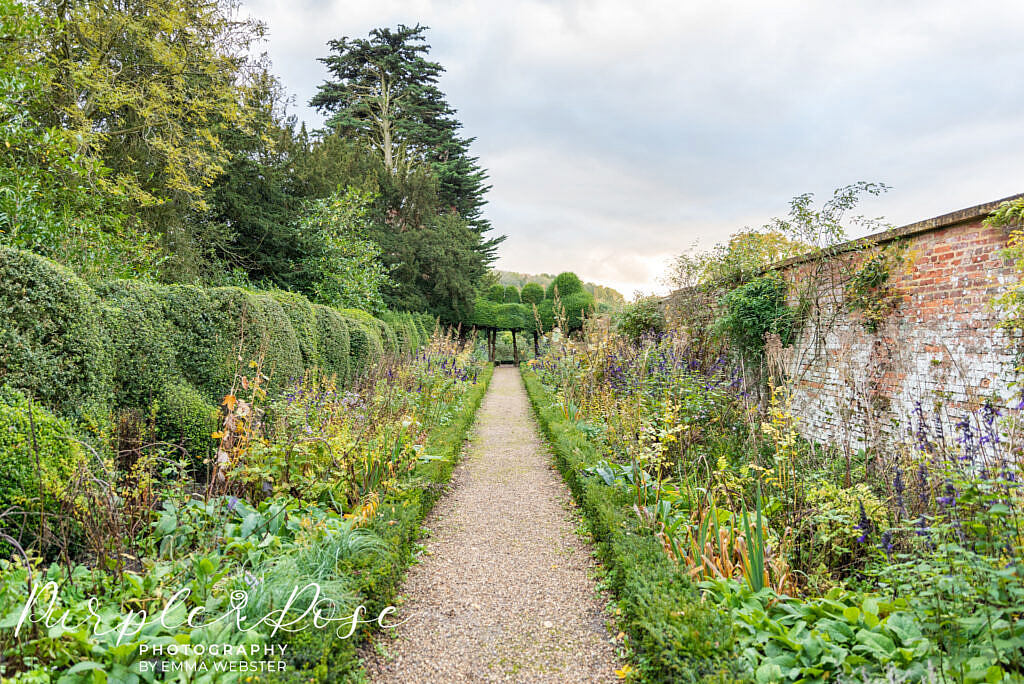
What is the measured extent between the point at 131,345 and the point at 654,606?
4.58 metres

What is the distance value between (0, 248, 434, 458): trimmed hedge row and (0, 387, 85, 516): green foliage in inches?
10.1

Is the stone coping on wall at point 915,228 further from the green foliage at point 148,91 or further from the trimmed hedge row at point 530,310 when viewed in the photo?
the trimmed hedge row at point 530,310

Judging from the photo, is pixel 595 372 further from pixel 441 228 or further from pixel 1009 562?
pixel 441 228

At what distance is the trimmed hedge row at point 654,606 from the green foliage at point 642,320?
619 centimetres

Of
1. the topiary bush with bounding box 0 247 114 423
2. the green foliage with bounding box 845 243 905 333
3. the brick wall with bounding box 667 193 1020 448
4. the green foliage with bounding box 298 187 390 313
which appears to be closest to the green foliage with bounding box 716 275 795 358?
the brick wall with bounding box 667 193 1020 448

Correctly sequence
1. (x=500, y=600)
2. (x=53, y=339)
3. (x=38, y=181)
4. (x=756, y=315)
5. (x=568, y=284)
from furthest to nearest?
(x=568, y=284), (x=756, y=315), (x=38, y=181), (x=53, y=339), (x=500, y=600)

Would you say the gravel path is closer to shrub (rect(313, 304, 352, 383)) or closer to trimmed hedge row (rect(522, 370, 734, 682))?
trimmed hedge row (rect(522, 370, 734, 682))

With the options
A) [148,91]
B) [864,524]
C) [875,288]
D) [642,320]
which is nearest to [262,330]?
[864,524]

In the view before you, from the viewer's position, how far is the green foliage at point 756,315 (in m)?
6.02

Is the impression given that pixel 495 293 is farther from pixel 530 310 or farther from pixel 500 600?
pixel 500 600

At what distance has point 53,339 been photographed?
11.1ft

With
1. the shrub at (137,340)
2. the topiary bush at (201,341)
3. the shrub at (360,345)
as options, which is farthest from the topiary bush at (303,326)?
the shrub at (137,340)

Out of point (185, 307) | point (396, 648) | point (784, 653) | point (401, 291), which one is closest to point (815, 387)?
point (784, 653)

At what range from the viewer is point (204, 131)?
9.44 m
